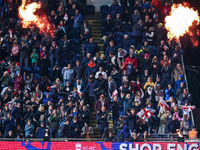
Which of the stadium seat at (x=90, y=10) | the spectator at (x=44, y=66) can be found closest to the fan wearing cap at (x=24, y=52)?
the spectator at (x=44, y=66)

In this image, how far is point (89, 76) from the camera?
22.0m

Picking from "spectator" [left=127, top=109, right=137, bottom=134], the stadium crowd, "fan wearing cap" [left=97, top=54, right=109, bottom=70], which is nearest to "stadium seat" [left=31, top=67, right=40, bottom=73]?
the stadium crowd

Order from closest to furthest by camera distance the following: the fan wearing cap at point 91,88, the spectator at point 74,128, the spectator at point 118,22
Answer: the spectator at point 74,128
the fan wearing cap at point 91,88
the spectator at point 118,22

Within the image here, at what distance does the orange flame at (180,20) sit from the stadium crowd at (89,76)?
567 millimetres

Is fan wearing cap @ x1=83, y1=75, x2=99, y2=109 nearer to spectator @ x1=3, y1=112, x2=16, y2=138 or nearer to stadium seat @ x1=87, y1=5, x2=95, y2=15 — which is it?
spectator @ x1=3, y1=112, x2=16, y2=138

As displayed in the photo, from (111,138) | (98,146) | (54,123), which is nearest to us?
(98,146)

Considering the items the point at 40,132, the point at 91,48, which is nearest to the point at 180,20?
the point at 91,48

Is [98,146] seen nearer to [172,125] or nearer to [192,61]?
→ [172,125]

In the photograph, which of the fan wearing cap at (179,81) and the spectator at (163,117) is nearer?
the spectator at (163,117)

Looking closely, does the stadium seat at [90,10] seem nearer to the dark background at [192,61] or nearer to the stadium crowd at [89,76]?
the stadium crowd at [89,76]

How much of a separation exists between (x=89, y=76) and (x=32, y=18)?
5.40 metres

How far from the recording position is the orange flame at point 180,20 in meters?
25.7

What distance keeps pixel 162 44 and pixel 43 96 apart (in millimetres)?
6321

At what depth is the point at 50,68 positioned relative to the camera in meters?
23.0
